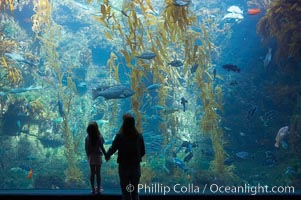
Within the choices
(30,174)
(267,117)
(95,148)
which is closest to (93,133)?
(95,148)

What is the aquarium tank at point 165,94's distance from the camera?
24.0 ft

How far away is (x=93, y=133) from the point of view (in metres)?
3.76

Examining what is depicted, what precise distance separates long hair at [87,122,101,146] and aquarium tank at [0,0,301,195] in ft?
8.35

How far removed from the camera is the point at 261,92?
9.91 metres

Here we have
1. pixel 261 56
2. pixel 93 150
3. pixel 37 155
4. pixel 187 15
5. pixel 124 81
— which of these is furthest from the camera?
pixel 124 81

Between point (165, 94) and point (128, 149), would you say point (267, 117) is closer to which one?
point (165, 94)

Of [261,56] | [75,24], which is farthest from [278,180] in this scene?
[75,24]

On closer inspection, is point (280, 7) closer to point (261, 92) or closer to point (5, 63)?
point (261, 92)

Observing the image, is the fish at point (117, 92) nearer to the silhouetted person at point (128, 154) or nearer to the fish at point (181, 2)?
the fish at point (181, 2)

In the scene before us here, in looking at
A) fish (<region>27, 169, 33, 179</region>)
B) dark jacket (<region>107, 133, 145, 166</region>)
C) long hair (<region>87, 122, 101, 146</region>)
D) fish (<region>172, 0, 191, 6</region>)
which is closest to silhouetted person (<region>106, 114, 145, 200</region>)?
dark jacket (<region>107, 133, 145, 166</region>)

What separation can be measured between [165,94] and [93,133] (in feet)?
12.8

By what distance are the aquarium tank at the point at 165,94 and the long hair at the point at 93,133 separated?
2.55 metres
